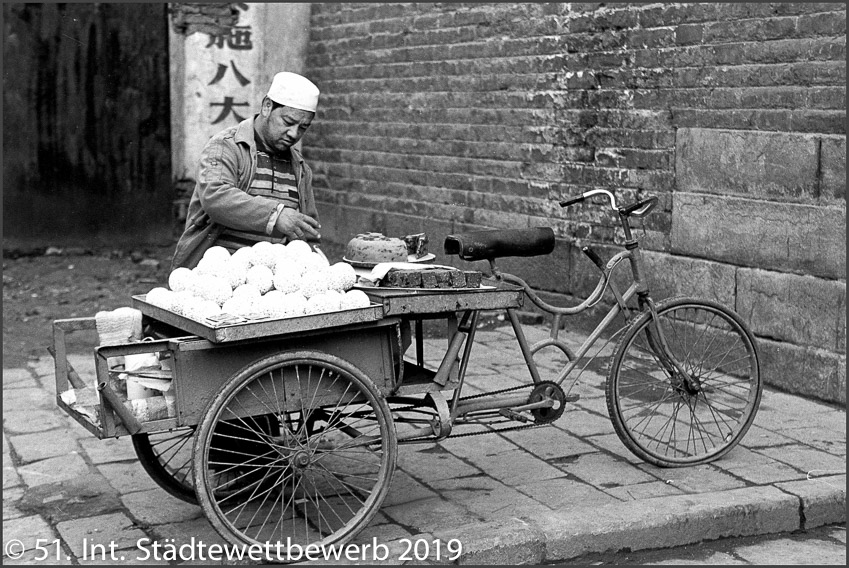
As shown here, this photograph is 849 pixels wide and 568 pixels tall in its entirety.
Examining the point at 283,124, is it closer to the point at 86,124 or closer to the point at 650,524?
the point at 650,524

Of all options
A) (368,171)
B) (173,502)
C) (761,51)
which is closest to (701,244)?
(761,51)

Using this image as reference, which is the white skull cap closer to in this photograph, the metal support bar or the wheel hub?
the metal support bar

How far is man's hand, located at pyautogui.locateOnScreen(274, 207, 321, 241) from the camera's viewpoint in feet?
15.1

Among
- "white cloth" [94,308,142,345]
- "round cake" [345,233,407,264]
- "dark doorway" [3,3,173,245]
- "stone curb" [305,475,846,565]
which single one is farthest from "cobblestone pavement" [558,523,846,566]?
"dark doorway" [3,3,173,245]

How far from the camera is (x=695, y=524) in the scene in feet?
14.6

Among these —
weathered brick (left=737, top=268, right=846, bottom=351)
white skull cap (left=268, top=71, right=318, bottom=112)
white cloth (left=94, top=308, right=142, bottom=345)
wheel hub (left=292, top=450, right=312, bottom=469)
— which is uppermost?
white skull cap (left=268, top=71, right=318, bottom=112)

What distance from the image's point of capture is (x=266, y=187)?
191 inches

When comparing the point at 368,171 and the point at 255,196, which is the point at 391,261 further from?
the point at 368,171

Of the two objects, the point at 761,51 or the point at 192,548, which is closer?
the point at 192,548

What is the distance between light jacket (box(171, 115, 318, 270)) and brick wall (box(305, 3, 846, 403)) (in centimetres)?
304

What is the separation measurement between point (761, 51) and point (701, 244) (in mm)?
1298

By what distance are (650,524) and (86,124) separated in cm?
948

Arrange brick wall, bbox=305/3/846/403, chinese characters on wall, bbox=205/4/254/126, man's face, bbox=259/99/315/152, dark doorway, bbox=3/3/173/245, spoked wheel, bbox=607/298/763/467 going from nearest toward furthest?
man's face, bbox=259/99/315/152, spoked wheel, bbox=607/298/763/467, brick wall, bbox=305/3/846/403, dark doorway, bbox=3/3/173/245, chinese characters on wall, bbox=205/4/254/126

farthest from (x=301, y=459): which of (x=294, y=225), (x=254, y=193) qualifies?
(x=254, y=193)
